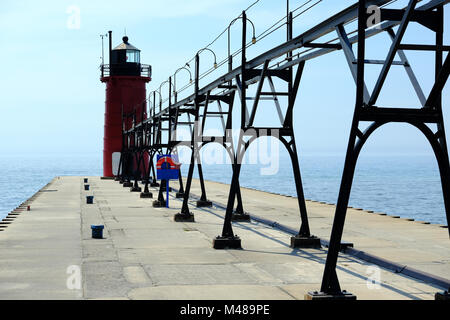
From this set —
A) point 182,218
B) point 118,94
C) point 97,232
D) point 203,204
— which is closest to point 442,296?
point 97,232

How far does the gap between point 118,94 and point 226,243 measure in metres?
44.5

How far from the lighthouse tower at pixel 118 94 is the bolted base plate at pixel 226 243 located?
43.5 m

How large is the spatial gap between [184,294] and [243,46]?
751cm

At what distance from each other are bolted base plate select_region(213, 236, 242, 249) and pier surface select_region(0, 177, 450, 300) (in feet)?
0.91

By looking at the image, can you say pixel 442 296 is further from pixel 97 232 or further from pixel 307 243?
pixel 97 232

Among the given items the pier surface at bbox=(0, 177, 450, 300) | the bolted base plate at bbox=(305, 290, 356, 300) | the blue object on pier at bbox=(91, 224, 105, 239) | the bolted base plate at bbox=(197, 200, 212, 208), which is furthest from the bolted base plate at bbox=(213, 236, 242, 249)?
the bolted base plate at bbox=(197, 200, 212, 208)

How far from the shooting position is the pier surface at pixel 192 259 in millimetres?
10438

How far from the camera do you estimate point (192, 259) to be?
13.6 metres

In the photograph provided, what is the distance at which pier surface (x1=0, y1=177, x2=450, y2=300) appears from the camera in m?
10.4

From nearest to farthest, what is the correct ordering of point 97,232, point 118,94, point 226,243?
1. point 226,243
2. point 97,232
3. point 118,94

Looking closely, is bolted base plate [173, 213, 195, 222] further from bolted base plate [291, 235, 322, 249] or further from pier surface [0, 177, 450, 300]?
bolted base plate [291, 235, 322, 249]

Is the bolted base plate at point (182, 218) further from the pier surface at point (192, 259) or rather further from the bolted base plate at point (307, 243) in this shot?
the bolted base plate at point (307, 243)
